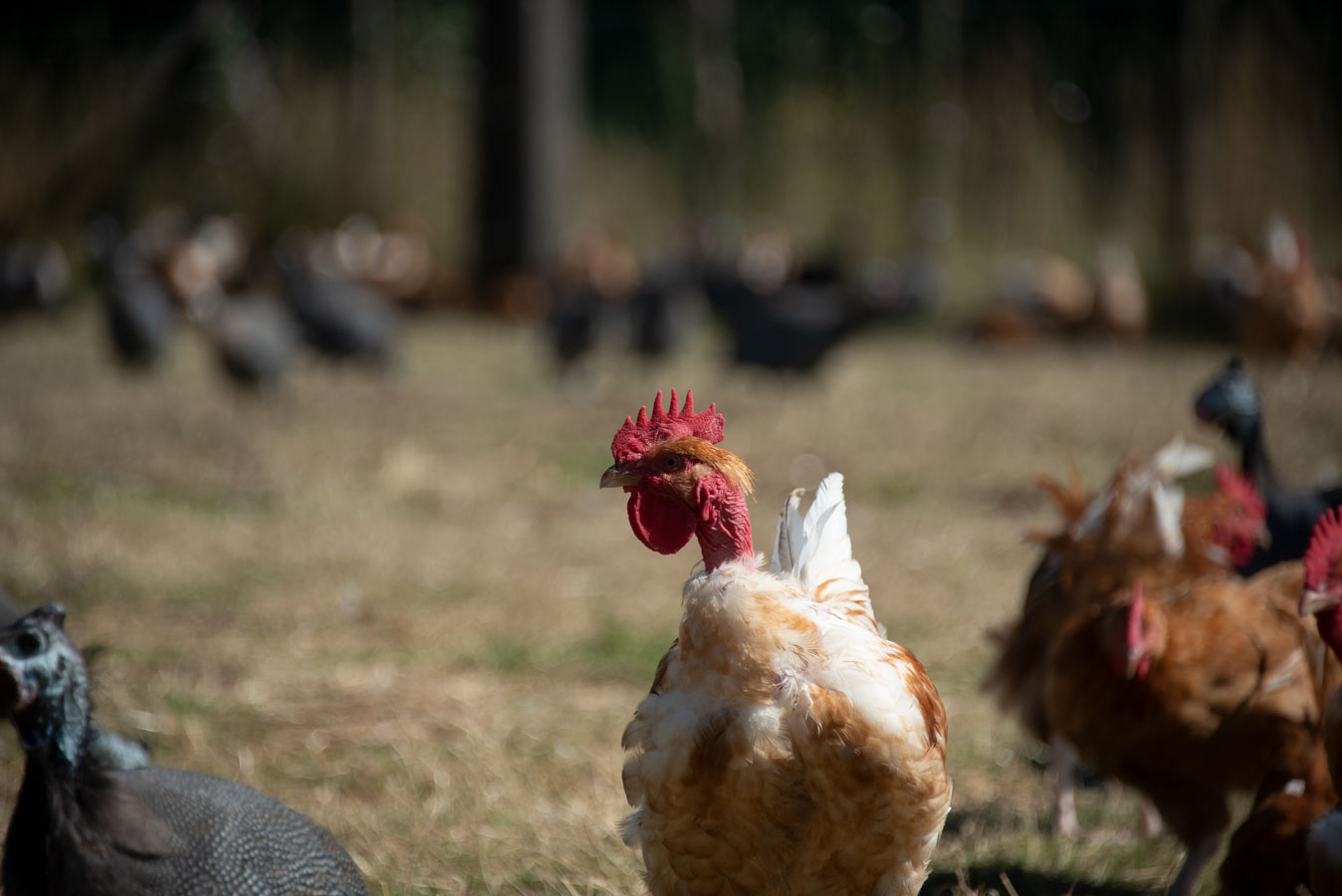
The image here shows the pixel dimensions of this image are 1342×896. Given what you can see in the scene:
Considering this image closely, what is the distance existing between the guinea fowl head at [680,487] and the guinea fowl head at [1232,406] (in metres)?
2.14

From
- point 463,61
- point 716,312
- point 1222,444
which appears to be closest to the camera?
point 1222,444

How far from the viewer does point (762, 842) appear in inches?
68.0

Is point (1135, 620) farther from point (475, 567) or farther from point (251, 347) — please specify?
point (251, 347)

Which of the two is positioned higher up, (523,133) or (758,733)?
(523,133)

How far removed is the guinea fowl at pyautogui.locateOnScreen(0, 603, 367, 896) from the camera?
182 cm

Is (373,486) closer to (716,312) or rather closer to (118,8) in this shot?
(716,312)

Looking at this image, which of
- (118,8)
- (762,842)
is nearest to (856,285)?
(762,842)

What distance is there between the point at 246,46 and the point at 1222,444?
10.2 m

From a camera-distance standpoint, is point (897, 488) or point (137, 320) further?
point (137, 320)

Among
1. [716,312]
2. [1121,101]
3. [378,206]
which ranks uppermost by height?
[1121,101]

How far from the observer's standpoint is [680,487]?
180 cm

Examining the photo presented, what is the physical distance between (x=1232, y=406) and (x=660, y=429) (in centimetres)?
227

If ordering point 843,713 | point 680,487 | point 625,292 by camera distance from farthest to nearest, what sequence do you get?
1. point 625,292
2. point 680,487
3. point 843,713

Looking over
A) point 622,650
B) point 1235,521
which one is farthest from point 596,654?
point 1235,521
